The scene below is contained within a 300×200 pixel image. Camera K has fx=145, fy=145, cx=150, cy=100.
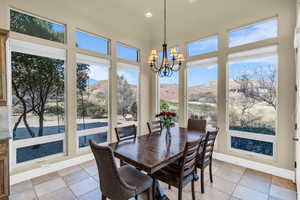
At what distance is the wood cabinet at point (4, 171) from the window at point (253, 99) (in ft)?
13.5

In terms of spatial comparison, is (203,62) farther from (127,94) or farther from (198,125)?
(127,94)

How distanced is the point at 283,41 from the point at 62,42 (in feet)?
14.4

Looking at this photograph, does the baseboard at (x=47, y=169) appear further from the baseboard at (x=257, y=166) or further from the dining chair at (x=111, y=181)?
the baseboard at (x=257, y=166)

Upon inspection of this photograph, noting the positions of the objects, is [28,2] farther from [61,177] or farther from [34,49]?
[61,177]

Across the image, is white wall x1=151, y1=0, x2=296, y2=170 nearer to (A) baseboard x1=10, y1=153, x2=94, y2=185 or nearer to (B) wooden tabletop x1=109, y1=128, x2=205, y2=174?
(B) wooden tabletop x1=109, y1=128, x2=205, y2=174

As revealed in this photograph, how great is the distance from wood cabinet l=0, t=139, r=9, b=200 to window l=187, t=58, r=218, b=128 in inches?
150

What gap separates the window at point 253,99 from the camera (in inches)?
116

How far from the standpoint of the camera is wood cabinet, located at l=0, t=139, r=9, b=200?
1.88 m

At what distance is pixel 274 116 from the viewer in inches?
115

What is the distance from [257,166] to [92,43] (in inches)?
181

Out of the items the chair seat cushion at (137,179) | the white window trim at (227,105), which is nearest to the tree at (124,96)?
the chair seat cushion at (137,179)

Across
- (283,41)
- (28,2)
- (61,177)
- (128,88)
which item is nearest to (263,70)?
(283,41)

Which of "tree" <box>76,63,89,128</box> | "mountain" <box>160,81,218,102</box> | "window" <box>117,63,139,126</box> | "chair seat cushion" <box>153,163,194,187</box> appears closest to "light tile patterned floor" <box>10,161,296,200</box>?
"chair seat cushion" <box>153,163,194,187</box>

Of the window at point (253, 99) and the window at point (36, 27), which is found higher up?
the window at point (36, 27)
